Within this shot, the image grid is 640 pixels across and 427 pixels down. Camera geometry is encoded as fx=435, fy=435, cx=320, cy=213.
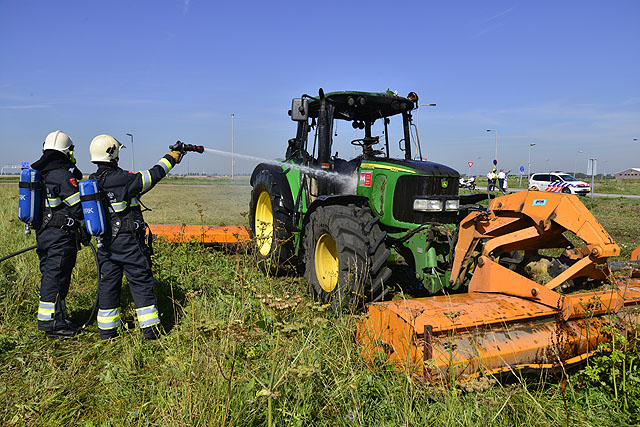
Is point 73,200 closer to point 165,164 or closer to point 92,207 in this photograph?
point 92,207

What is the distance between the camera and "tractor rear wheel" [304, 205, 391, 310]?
4.18m

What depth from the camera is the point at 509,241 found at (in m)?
3.89

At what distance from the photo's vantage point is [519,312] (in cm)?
336

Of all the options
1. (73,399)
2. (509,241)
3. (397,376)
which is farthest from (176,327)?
(509,241)

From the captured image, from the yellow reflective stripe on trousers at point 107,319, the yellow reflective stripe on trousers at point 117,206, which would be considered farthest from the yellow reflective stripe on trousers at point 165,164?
the yellow reflective stripe on trousers at point 107,319

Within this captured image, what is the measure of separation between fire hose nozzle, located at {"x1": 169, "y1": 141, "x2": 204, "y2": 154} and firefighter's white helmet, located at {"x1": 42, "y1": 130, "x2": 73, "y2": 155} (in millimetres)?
1049

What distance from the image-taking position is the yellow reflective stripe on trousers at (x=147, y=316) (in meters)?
4.11

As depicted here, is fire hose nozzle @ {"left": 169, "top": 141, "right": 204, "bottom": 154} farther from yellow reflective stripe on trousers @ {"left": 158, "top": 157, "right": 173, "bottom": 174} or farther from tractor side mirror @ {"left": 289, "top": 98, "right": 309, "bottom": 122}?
tractor side mirror @ {"left": 289, "top": 98, "right": 309, "bottom": 122}

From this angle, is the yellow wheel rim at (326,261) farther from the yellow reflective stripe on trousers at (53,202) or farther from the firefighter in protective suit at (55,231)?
the yellow reflective stripe on trousers at (53,202)

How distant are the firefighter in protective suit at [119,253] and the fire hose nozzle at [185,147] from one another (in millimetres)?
525

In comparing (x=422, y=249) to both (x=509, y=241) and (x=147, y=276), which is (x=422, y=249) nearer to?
(x=509, y=241)

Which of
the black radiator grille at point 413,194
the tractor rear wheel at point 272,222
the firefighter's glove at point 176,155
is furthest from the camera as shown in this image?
the tractor rear wheel at point 272,222

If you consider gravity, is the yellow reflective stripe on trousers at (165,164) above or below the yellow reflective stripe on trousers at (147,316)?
above

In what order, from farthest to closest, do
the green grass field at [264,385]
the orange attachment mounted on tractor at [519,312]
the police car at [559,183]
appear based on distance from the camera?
the police car at [559,183] → the orange attachment mounted on tractor at [519,312] → the green grass field at [264,385]
